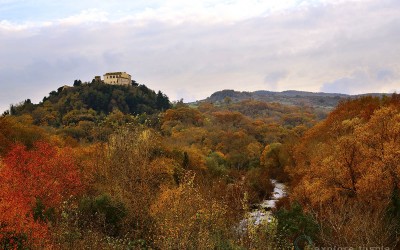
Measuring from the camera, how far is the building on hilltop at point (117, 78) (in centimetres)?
16450

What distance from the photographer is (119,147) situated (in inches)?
1444

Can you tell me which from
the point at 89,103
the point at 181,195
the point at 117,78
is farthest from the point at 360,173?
the point at 117,78

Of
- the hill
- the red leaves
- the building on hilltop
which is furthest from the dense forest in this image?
the building on hilltop

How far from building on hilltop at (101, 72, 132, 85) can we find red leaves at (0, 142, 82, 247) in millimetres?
122365

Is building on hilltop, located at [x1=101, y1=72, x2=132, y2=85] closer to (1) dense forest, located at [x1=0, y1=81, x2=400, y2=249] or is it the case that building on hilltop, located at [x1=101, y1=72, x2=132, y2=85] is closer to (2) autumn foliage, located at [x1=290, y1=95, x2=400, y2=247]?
(1) dense forest, located at [x1=0, y1=81, x2=400, y2=249]

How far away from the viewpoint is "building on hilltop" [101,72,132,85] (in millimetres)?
164500

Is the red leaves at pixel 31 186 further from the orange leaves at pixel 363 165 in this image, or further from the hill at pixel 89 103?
the hill at pixel 89 103

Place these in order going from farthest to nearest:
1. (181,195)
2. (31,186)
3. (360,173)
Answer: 1. (360,173)
2. (31,186)
3. (181,195)

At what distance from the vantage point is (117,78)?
165000mm

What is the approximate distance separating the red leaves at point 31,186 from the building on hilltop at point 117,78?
122 metres

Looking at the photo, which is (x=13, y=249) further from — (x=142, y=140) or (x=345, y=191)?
(x=345, y=191)

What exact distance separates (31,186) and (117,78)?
137 metres

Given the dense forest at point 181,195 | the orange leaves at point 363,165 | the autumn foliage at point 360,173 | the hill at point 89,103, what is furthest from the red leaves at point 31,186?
the hill at point 89,103

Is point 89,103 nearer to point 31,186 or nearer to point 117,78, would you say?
point 117,78
